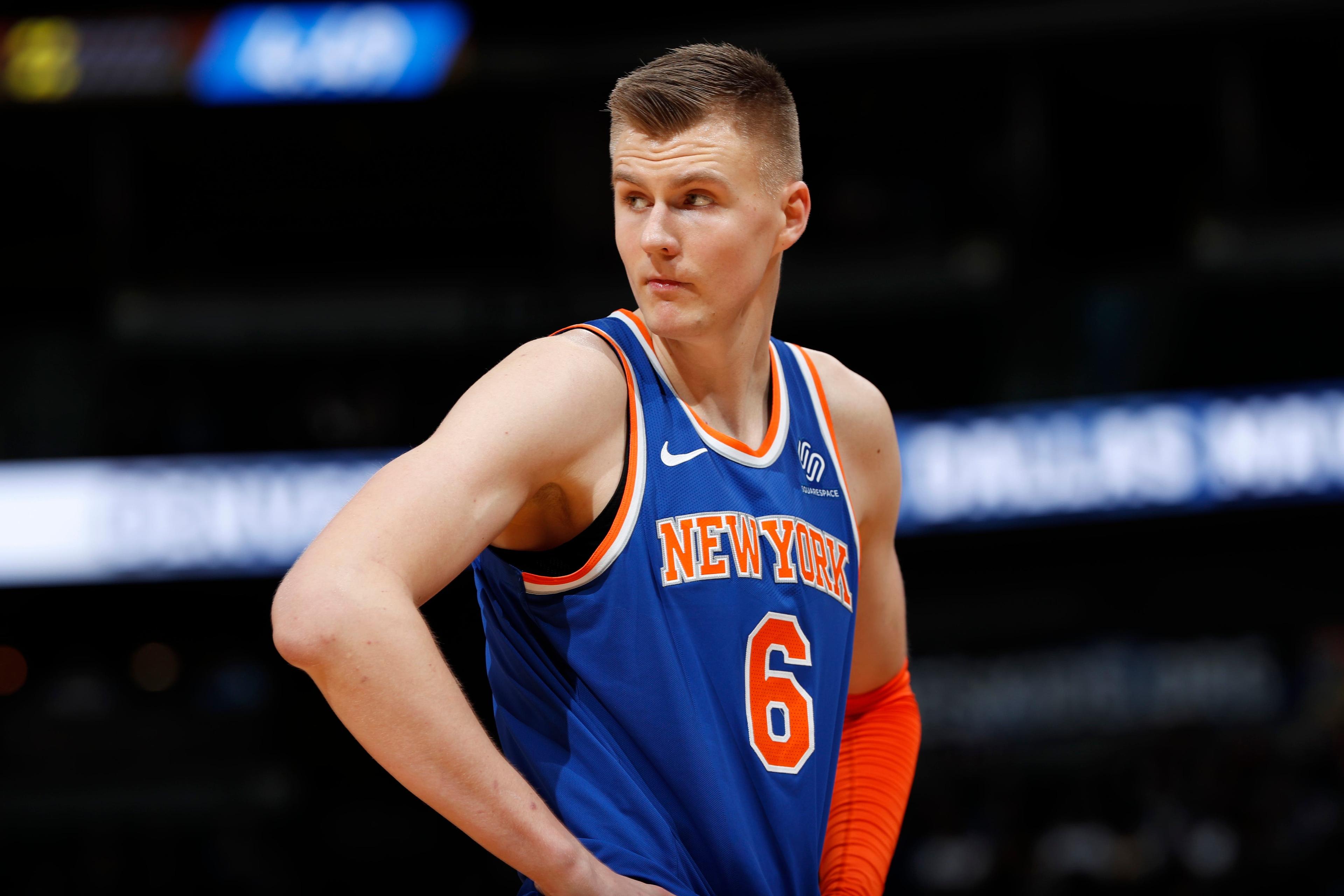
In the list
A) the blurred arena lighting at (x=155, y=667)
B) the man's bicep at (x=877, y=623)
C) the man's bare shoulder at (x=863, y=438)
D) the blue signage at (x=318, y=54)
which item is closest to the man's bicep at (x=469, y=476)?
the man's bare shoulder at (x=863, y=438)

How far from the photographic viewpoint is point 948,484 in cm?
774

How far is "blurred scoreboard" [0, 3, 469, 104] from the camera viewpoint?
836 cm

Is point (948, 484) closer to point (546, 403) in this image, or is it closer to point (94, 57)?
point (94, 57)

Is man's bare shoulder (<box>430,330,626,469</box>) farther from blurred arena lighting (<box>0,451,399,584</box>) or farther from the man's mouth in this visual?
blurred arena lighting (<box>0,451,399,584</box>)

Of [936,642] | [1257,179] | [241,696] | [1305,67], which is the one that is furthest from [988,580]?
[241,696]

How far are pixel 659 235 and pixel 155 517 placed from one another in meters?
6.73

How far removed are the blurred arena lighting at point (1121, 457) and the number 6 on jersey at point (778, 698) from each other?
5.89 m

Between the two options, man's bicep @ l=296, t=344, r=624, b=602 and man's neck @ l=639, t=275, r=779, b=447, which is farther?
man's neck @ l=639, t=275, r=779, b=447

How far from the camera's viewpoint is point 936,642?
30.3 feet

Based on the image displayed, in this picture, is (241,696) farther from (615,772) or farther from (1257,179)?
(615,772)

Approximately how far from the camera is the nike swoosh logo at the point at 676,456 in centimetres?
171

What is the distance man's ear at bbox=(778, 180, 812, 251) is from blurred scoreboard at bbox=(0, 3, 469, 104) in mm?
7134

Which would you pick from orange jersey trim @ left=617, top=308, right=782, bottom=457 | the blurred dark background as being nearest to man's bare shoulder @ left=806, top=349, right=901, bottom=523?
orange jersey trim @ left=617, top=308, right=782, bottom=457

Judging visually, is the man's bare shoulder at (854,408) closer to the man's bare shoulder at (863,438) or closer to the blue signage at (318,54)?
the man's bare shoulder at (863,438)
